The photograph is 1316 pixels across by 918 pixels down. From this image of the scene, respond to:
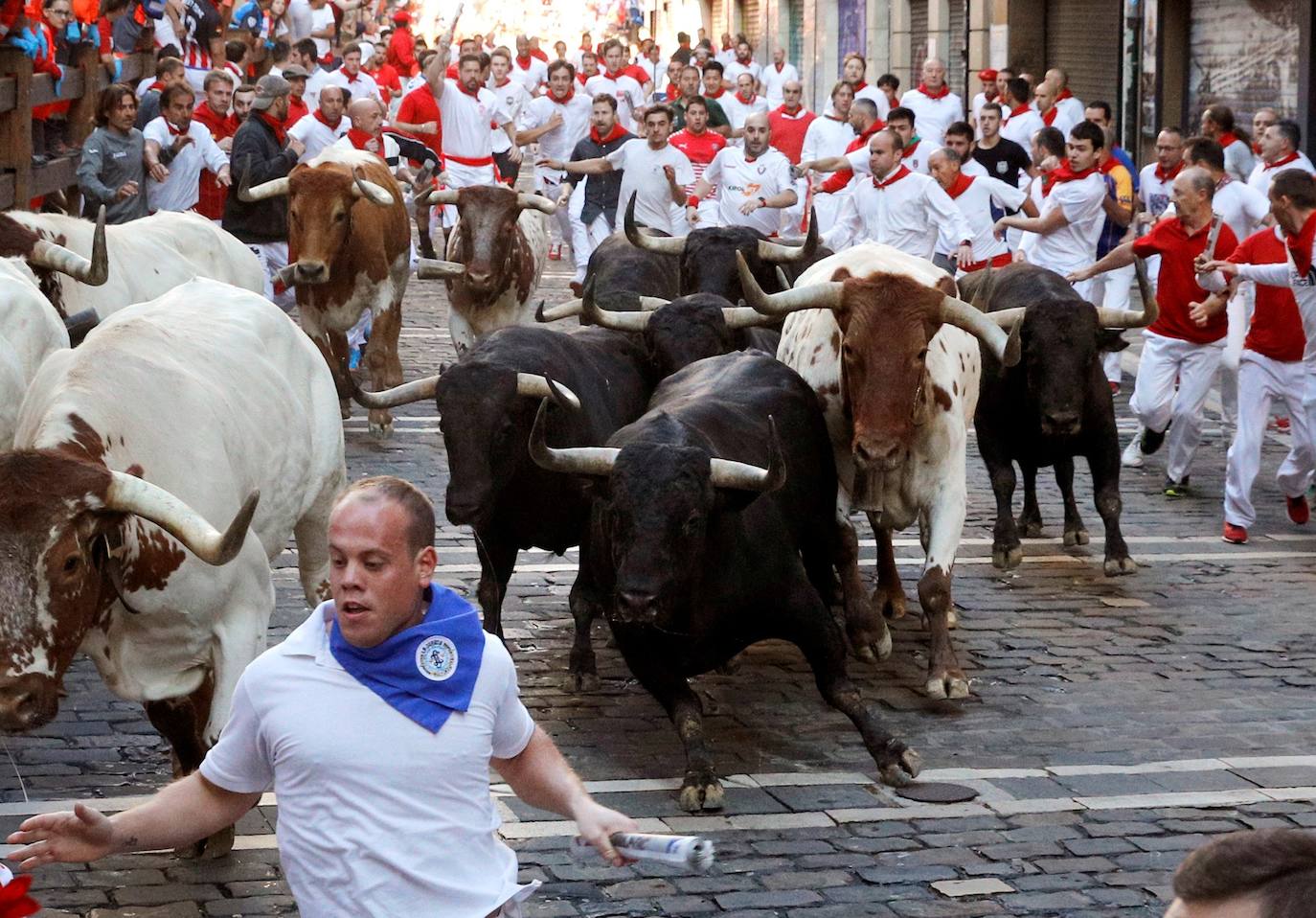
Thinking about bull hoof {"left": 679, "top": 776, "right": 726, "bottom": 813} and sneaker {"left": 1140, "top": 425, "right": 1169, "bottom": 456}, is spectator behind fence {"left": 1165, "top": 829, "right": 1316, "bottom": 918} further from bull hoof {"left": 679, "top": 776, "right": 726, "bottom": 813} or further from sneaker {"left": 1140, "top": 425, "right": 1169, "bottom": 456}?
sneaker {"left": 1140, "top": 425, "right": 1169, "bottom": 456}

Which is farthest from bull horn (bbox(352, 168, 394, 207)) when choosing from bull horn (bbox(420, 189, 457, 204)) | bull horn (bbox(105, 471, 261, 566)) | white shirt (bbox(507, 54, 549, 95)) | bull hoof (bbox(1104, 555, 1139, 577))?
white shirt (bbox(507, 54, 549, 95))

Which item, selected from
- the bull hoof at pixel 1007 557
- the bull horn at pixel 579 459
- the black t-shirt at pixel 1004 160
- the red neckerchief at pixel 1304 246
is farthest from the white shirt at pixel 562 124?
the bull horn at pixel 579 459

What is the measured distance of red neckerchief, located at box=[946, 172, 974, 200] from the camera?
15953 millimetres

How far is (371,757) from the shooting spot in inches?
151

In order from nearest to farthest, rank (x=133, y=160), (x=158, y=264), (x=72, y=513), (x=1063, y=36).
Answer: (x=72, y=513), (x=158, y=264), (x=133, y=160), (x=1063, y=36)

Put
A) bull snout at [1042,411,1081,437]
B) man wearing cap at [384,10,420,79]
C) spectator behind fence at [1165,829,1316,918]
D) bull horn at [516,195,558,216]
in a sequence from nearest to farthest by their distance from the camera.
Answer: spectator behind fence at [1165,829,1316,918]
bull snout at [1042,411,1081,437]
bull horn at [516,195,558,216]
man wearing cap at [384,10,420,79]

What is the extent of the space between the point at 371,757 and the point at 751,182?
46.9ft

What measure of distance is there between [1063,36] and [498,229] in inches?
640

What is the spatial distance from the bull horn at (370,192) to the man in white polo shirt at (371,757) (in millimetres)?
10407

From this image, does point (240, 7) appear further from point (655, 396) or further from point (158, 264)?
point (655, 396)

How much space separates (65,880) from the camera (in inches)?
244

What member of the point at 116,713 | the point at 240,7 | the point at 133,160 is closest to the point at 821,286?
the point at 116,713

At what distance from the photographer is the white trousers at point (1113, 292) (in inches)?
623

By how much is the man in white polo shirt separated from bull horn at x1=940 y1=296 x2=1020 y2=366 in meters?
5.25
